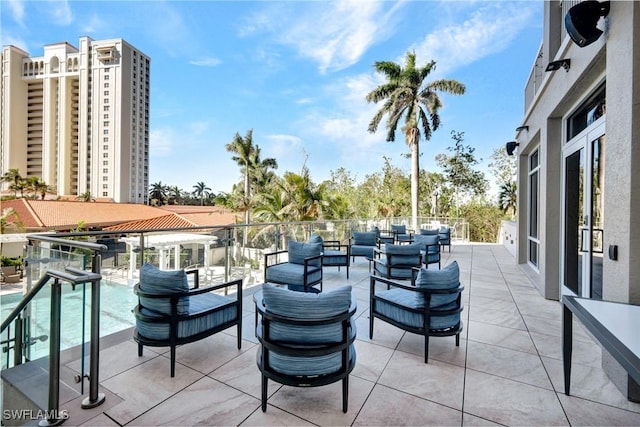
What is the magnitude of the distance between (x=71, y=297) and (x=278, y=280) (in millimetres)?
2729

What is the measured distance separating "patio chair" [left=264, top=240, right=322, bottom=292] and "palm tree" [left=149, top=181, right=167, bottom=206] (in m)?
61.1

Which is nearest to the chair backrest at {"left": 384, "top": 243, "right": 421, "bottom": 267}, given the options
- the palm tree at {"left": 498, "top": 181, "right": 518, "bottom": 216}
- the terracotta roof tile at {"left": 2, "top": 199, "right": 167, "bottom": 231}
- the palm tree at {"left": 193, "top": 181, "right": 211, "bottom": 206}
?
the palm tree at {"left": 498, "top": 181, "right": 518, "bottom": 216}

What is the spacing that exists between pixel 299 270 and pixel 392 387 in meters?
2.51

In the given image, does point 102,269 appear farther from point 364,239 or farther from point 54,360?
point 364,239

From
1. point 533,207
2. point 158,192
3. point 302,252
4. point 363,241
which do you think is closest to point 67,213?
→ point 363,241

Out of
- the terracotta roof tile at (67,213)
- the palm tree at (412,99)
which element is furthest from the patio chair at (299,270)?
the terracotta roof tile at (67,213)

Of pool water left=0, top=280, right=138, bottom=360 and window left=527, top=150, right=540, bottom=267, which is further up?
window left=527, top=150, right=540, bottom=267

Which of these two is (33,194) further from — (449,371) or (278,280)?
(449,371)

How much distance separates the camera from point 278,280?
4602 millimetres

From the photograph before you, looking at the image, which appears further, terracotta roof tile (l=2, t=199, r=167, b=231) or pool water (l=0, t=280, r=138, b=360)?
terracotta roof tile (l=2, t=199, r=167, b=231)

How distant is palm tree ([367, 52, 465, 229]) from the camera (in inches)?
555

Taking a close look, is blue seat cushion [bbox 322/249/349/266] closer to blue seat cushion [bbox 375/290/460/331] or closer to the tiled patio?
the tiled patio

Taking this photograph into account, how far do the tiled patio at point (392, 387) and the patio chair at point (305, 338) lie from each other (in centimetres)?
25

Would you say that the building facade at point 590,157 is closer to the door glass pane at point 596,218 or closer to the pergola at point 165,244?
the door glass pane at point 596,218
